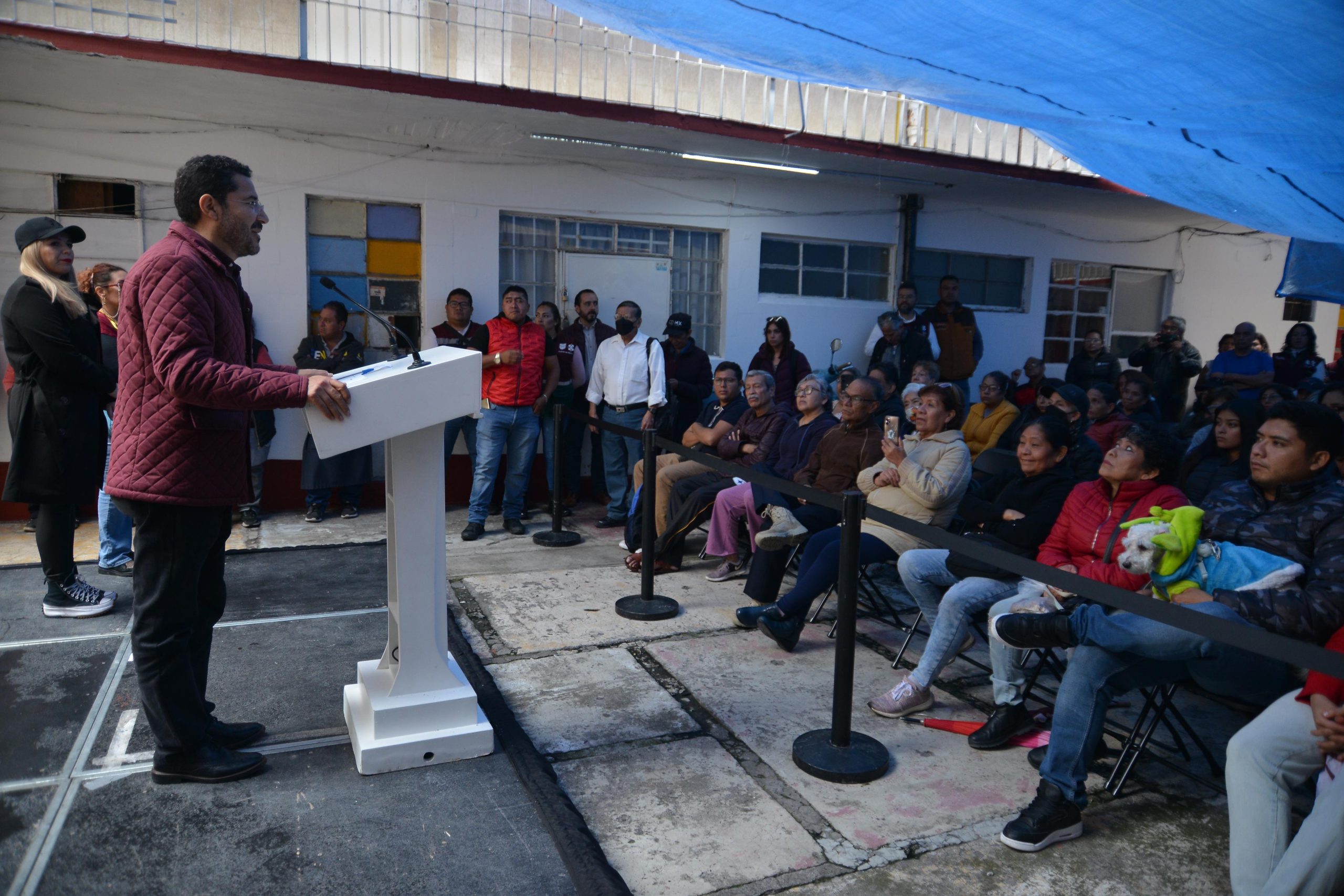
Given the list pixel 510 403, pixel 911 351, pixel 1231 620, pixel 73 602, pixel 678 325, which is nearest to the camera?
pixel 1231 620

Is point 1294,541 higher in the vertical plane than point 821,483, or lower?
higher

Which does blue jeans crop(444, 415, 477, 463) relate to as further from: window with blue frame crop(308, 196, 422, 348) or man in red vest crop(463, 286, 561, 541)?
window with blue frame crop(308, 196, 422, 348)

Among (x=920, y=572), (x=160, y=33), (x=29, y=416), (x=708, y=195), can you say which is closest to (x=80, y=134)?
(x=160, y=33)

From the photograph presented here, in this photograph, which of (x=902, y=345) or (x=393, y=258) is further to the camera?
(x=902, y=345)

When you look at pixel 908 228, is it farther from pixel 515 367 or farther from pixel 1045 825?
pixel 1045 825

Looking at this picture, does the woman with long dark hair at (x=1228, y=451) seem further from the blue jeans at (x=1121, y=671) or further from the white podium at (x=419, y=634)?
the white podium at (x=419, y=634)

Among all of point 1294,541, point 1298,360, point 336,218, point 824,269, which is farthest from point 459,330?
point 1298,360

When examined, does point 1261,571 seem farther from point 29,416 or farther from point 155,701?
point 29,416

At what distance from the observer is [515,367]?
6.96 meters

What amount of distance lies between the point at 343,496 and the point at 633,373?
8.57 feet

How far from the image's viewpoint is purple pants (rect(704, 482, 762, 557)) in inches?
211

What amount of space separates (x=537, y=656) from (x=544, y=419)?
11.5 ft

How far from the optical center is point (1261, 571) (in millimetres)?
2918

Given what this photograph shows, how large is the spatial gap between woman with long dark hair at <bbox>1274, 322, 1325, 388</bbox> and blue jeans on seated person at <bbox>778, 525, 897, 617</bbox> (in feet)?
22.6
